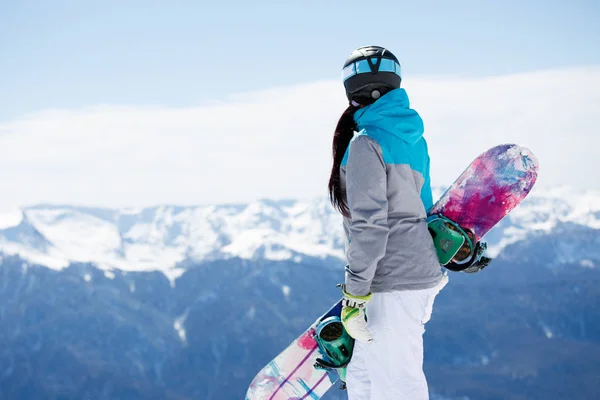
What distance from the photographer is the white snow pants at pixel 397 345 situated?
4.34m

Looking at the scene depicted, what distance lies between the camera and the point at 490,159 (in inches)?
220

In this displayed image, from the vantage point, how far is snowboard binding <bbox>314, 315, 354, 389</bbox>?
192 inches

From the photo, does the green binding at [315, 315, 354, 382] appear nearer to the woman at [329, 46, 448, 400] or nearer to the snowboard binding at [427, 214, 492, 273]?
the woman at [329, 46, 448, 400]

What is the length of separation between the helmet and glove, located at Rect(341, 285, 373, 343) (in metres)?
1.64

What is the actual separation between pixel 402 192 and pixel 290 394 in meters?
3.04

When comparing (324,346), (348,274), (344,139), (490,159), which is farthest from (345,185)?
(490,159)

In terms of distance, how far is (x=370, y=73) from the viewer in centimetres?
451

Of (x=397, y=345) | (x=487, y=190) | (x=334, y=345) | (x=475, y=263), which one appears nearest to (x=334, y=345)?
(x=334, y=345)

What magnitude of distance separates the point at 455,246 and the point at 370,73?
1.62 meters

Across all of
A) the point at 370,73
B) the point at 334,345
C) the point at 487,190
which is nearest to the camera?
the point at 370,73

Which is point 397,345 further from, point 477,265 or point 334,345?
point 477,265

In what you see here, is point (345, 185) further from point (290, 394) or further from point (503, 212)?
point (290, 394)

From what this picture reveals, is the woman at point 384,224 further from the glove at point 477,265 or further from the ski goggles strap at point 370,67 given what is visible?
the glove at point 477,265

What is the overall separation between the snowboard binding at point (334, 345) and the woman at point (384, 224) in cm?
26
